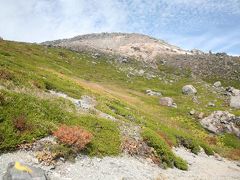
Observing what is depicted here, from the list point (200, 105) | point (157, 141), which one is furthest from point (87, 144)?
point (200, 105)

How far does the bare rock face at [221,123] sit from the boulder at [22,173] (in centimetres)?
4448

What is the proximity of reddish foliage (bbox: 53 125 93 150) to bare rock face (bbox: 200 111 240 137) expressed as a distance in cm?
3869

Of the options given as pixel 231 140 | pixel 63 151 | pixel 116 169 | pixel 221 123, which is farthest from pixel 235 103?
pixel 63 151

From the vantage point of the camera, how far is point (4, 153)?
20.6m

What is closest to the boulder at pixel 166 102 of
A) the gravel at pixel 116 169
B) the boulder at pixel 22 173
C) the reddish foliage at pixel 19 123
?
the gravel at pixel 116 169

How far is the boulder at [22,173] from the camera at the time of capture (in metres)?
17.5

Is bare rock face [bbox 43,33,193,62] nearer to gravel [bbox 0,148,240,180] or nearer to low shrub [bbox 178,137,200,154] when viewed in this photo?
low shrub [bbox 178,137,200,154]

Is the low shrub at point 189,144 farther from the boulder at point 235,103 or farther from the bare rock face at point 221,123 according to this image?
the boulder at point 235,103

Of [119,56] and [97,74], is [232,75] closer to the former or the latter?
[119,56]

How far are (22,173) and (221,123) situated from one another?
48.1 metres

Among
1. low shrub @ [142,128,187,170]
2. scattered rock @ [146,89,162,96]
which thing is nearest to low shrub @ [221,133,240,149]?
low shrub @ [142,128,187,170]

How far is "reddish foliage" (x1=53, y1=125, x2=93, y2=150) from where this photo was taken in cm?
2355

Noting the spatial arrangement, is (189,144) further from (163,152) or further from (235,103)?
(235,103)

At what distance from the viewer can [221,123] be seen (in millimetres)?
60219
